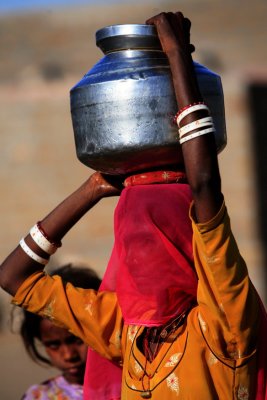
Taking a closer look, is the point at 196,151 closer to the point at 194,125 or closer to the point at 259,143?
the point at 194,125

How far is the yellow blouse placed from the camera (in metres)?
2.81

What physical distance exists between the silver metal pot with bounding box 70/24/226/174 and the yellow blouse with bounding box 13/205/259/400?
332 mm

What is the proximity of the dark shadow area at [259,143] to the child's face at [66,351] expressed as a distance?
777 centimetres

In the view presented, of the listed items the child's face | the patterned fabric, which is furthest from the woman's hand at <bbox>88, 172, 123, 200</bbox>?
the patterned fabric

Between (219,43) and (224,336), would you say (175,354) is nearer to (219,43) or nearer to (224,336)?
(224,336)

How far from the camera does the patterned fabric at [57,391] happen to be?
4.88 meters

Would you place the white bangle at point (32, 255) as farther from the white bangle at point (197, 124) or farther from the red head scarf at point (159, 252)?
the white bangle at point (197, 124)

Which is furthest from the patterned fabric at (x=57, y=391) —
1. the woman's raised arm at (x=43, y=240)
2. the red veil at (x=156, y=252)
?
the red veil at (x=156, y=252)

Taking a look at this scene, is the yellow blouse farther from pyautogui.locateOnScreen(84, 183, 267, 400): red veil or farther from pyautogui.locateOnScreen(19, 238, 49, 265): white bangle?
pyautogui.locateOnScreen(19, 238, 49, 265): white bangle

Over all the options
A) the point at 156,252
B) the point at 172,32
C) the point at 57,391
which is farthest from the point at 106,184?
the point at 57,391

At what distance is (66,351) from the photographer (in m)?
4.88

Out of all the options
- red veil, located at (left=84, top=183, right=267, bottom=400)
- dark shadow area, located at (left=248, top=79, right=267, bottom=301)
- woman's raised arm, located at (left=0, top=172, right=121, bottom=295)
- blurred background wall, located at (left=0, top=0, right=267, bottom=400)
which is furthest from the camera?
dark shadow area, located at (left=248, top=79, right=267, bottom=301)

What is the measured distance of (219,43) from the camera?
19.9 metres

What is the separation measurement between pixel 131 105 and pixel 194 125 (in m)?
0.26
